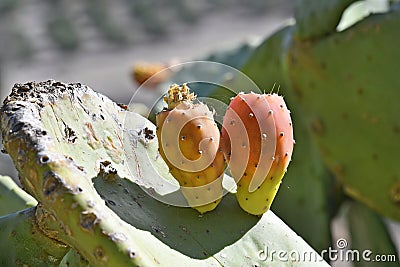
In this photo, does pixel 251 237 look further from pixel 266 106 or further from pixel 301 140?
pixel 301 140

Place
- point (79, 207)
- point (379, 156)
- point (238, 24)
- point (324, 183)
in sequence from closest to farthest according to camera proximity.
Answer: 1. point (79, 207)
2. point (379, 156)
3. point (324, 183)
4. point (238, 24)

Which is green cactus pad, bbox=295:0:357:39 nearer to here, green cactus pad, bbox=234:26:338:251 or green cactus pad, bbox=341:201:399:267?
green cactus pad, bbox=234:26:338:251

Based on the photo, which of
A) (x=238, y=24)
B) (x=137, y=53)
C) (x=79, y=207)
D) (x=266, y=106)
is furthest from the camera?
(x=238, y=24)

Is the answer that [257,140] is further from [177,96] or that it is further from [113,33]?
[113,33]

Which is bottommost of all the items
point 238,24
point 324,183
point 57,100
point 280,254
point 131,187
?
point 238,24

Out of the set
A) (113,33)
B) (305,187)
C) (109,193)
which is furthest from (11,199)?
(113,33)

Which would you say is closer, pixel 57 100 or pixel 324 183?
pixel 57 100

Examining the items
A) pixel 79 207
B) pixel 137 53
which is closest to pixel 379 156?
pixel 79 207
